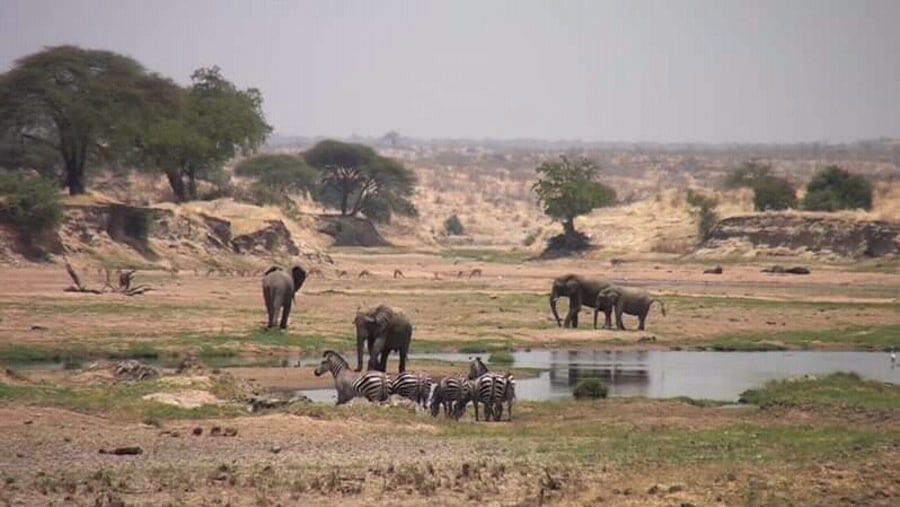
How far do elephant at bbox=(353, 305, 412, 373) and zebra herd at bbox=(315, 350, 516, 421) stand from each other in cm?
411

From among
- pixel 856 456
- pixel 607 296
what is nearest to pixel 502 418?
pixel 856 456

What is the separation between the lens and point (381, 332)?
102ft

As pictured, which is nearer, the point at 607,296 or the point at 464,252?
the point at 607,296

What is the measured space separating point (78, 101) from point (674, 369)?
38.3m

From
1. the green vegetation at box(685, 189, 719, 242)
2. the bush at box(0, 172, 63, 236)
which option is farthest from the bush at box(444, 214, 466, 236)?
the bush at box(0, 172, 63, 236)

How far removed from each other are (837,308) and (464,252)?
175 feet

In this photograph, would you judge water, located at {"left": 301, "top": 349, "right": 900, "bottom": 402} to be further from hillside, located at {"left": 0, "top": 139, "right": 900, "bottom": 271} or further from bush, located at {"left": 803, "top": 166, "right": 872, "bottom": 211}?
bush, located at {"left": 803, "top": 166, "right": 872, "bottom": 211}

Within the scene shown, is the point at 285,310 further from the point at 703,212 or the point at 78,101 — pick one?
the point at 703,212

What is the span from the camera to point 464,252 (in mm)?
106312

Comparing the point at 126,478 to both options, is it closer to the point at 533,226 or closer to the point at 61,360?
the point at 61,360

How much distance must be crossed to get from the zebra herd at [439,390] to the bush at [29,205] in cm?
3498

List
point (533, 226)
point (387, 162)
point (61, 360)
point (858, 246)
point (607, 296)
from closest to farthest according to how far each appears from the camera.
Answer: point (61, 360) → point (607, 296) → point (858, 246) → point (387, 162) → point (533, 226)

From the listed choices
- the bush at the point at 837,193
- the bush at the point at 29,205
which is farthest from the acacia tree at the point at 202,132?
the bush at the point at 837,193

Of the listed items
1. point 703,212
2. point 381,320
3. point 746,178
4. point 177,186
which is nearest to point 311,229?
point 177,186
